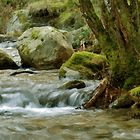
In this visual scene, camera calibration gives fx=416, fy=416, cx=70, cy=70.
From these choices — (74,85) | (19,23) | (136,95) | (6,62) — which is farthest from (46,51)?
(19,23)

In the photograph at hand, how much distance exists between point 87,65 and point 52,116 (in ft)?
13.6

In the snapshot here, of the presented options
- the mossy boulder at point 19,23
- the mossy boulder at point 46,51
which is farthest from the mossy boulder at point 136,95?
the mossy boulder at point 19,23

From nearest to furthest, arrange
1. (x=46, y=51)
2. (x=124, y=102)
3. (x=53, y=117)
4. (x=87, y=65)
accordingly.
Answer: (x=53, y=117) < (x=124, y=102) < (x=87, y=65) < (x=46, y=51)

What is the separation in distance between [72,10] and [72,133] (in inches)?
685

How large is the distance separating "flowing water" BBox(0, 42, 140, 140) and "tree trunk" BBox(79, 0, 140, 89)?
2.66ft

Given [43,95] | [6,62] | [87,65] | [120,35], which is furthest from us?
[6,62]

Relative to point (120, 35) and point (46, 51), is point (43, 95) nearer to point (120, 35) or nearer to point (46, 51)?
point (120, 35)

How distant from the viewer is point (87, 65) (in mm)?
10781

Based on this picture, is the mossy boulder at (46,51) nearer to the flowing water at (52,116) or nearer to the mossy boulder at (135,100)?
the flowing water at (52,116)

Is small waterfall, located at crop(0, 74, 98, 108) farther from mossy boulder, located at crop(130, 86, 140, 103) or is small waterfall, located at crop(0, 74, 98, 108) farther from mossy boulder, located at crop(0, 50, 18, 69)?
mossy boulder, located at crop(0, 50, 18, 69)

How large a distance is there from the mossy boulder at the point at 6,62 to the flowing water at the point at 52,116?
9.40 ft

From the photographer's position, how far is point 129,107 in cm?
704

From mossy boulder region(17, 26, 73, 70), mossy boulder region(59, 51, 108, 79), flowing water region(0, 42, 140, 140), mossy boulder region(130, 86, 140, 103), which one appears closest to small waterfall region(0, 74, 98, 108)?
flowing water region(0, 42, 140, 140)

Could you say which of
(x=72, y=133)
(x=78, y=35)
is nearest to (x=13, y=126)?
(x=72, y=133)
